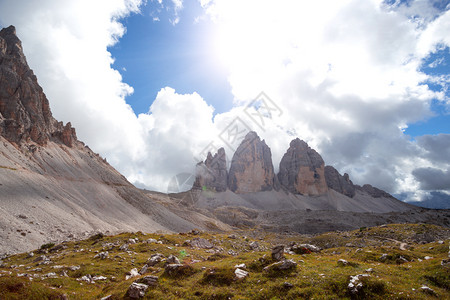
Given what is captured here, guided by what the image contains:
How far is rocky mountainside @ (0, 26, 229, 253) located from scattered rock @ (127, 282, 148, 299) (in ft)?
122

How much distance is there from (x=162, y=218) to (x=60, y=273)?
3083 inches

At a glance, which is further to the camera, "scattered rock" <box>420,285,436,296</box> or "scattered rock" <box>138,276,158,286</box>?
"scattered rock" <box>138,276,158,286</box>

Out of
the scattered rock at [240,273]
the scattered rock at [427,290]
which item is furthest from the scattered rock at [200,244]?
the scattered rock at [427,290]

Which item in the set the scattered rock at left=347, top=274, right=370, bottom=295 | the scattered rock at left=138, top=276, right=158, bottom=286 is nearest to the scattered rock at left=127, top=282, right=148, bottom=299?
the scattered rock at left=138, top=276, right=158, bottom=286

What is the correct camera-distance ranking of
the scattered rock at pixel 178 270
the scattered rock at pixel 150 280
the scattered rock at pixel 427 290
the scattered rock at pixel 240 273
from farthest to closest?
the scattered rock at pixel 178 270 → the scattered rock at pixel 150 280 → the scattered rock at pixel 240 273 → the scattered rock at pixel 427 290

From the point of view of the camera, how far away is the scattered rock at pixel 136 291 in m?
15.9

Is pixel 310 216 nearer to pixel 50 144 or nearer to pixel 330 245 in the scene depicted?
pixel 330 245

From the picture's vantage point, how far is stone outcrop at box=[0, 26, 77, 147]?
88463 millimetres

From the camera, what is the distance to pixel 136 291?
16031 mm

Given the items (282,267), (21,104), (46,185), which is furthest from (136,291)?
(21,104)

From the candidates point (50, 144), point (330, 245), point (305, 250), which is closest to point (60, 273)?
point (305, 250)

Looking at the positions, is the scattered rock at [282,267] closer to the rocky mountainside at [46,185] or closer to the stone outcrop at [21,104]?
the rocky mountainside at [46,185]

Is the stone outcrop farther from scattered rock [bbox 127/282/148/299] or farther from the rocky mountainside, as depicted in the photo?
scattered rock [bbox 127/282/148/299]

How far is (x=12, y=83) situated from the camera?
326ft
